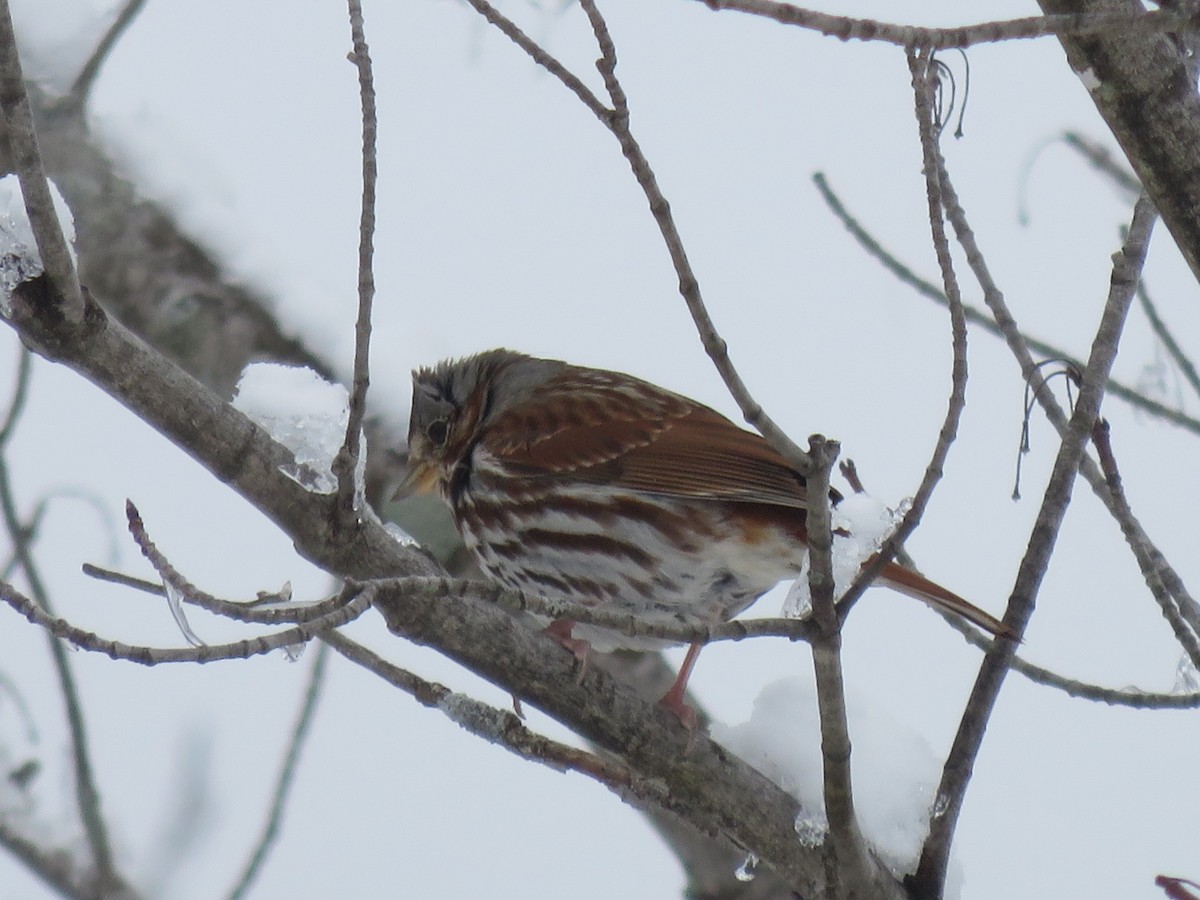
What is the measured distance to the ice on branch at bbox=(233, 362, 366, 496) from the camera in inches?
95.9

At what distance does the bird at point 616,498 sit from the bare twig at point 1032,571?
1.55ft

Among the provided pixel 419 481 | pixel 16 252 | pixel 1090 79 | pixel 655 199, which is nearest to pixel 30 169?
pixel 16 252

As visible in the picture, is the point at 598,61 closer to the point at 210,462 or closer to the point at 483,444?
the point at 210,462

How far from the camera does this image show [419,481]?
4086 mm

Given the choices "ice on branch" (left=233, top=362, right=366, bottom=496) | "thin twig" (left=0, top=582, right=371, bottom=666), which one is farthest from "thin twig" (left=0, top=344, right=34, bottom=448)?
"thin twig" (left=0, top=582, right=371, bottom=666)

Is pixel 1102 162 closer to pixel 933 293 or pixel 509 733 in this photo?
pixel 933 293

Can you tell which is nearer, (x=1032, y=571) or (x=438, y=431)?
(x=1032, y=571)

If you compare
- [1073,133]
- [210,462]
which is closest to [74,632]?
[210,462]

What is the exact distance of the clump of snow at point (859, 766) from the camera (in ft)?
8.77

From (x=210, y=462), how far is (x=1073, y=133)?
2.25 m

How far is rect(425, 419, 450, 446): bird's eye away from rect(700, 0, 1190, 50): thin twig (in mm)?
2510

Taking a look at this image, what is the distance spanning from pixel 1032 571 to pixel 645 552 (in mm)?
1142

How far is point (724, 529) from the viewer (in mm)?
3521

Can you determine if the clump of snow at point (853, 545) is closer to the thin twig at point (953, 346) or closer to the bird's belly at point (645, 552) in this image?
the thin twig at point (953, 346)
